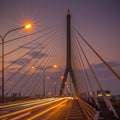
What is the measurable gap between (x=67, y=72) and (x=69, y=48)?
14.7 feet

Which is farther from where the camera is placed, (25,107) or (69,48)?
(69,48)

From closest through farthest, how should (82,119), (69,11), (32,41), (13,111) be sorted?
(82,119) → (13,111) → (32,41) → (69,11)

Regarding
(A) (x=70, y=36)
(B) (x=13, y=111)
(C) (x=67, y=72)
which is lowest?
(B) (x=13, y=111)

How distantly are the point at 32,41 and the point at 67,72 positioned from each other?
22043 mm

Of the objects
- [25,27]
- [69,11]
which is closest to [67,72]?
[69,11]

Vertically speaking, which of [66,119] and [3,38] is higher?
[3,38]

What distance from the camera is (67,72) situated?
53000 millimetres

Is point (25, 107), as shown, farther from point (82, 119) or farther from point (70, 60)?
point (70, 60)

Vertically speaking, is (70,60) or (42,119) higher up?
(70,60)

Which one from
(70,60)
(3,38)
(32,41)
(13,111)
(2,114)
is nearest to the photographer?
(2,114)

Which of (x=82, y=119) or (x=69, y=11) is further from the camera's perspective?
(x=69, y=11)

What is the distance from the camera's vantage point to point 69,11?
48094mm

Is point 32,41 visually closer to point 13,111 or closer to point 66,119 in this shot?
point 13,111

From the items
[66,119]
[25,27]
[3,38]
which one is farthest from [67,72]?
[66,119]
